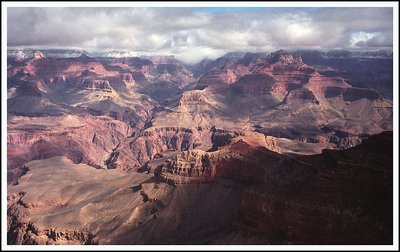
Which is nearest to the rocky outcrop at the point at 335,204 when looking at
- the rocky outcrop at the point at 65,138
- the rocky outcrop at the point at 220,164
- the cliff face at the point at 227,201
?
the cliff face at the point at 227,201

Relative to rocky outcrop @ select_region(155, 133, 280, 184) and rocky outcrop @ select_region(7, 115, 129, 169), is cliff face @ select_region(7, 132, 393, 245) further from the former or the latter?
rocky outcrop @ select_region(7, 115, 129, 169)

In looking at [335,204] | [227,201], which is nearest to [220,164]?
[227,201]

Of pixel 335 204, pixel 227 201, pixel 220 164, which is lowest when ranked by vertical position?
pixel 227 201

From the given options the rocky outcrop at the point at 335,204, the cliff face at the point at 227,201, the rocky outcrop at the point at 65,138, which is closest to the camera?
the rocky outcrop at the point at 335,204

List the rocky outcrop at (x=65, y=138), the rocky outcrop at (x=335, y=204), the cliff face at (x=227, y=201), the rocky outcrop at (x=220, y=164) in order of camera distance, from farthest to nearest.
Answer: the rocky outcrop at (x=65, y=138) → the rocky outcrop at (x=220, y=164) → the cliff face at (x=227, y=201) → the rocky outcrop at (x=335, y=204)

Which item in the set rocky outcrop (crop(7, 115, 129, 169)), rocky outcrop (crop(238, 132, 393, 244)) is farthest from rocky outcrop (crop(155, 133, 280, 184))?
rocky outcrop (crop(7, 115, 129, 169))

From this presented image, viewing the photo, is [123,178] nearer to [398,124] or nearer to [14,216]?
[14,216]

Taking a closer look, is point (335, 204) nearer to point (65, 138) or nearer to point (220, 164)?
point (220, 164)

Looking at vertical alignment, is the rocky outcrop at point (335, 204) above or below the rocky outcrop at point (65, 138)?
above

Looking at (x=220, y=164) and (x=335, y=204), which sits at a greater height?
(x=335, y=204)

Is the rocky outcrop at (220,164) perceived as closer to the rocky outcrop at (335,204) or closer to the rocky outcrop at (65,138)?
the rocky outcrop at (335,204)

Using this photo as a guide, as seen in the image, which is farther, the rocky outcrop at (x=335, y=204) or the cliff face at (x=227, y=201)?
the cliff face at (x=227, y=201)
